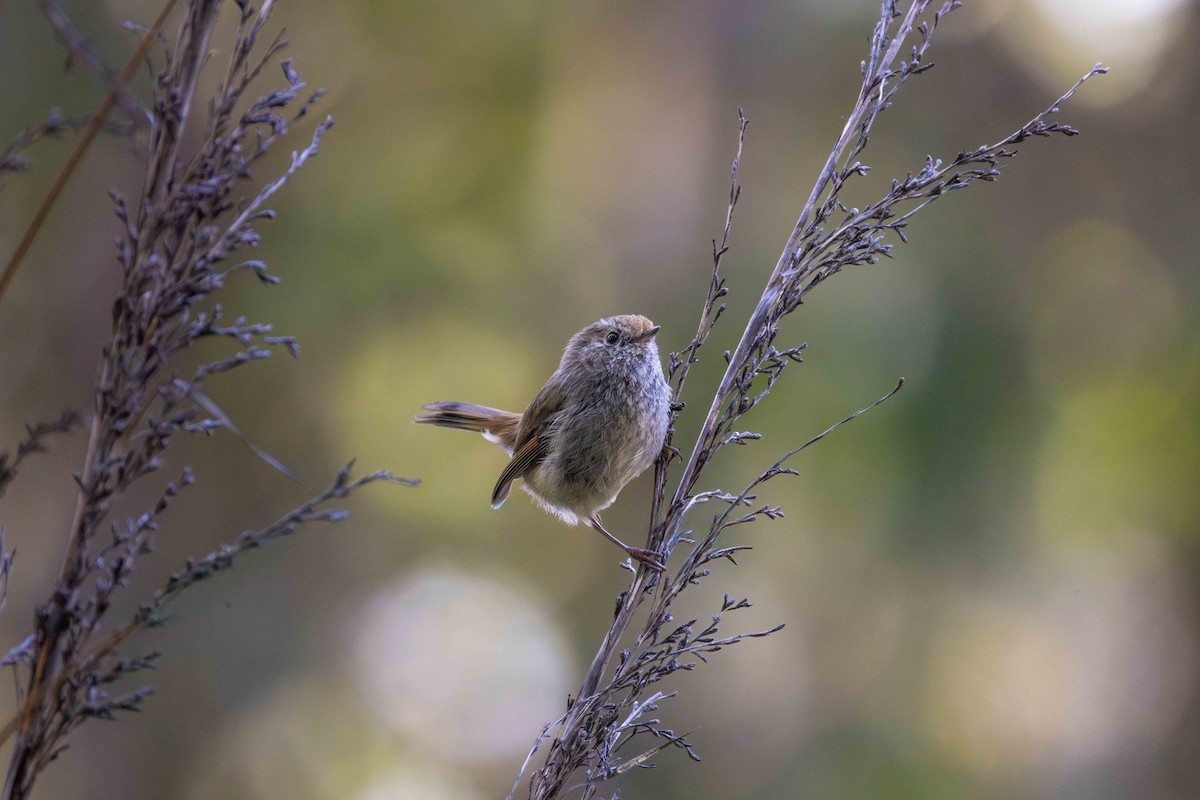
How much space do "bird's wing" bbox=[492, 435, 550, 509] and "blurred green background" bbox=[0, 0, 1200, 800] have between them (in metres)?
3.29

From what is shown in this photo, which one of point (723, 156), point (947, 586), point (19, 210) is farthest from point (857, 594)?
point (19, 210)

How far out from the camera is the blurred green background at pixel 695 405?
331 inches

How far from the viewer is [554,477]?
4.27 meters

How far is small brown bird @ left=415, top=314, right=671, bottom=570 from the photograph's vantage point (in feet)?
12.8

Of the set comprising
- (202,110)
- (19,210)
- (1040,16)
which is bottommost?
(19,210)

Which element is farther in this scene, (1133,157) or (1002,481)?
(1133,157)

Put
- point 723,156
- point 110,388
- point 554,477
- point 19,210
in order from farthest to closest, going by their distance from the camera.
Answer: point 723,156 < point 19,210 < point 554,477 < point 110,388

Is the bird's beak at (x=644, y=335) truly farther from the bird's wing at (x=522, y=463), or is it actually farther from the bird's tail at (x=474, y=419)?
the bird's tail at (x=474, y=419)

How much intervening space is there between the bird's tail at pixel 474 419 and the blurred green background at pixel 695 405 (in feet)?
9.20

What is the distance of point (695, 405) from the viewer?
8422 mm

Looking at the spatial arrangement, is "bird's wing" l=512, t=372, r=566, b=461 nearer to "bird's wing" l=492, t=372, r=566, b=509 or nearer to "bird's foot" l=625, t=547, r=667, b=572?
"bird's wing" l=492, t=372, r=566, b=509

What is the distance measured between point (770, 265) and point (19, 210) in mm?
6498

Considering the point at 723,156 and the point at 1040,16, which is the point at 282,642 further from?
the point at 1040,16

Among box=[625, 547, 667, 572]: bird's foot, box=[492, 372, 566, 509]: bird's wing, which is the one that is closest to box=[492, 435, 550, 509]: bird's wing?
box=[492, 372, 566, 509]: bird's wing
